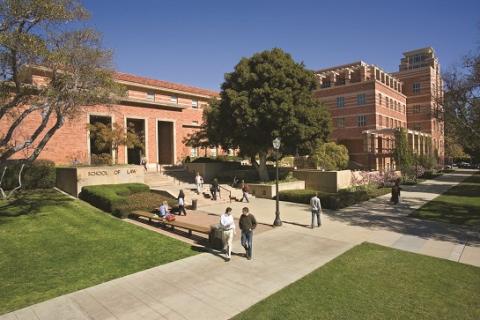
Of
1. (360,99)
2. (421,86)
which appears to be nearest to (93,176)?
(360,99)

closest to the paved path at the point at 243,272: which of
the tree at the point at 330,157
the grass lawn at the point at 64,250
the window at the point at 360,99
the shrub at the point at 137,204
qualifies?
the grass lawn at the point at 64,250

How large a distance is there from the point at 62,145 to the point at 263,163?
1660cm

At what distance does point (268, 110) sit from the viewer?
2517cm

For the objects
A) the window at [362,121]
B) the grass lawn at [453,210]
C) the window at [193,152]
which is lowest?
the grass lawn at [453,210]

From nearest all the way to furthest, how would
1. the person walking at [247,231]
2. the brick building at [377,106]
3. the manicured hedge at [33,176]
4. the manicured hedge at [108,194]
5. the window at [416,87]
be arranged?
the person walking at [247,231] < the manicured hedge at [108,194] < the manicured hedge at [33,176] < the brick building at [377,106] < the window at [416,87]

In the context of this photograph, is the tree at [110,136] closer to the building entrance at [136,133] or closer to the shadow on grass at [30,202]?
the building entrance at [136,133]

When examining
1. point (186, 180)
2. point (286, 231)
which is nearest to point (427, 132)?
point (186, 180)

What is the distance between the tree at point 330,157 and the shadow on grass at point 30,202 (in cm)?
2363

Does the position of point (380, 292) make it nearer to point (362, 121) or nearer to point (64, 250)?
point (64, 250)

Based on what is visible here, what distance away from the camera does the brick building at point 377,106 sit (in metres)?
46.5

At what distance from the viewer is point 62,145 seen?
1044 inches

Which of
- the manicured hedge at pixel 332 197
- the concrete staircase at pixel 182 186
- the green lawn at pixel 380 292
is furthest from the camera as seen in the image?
the concrete staircase at pixel 182 186

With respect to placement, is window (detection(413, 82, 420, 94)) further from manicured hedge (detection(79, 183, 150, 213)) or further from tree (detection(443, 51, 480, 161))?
manicured hedge (detection(79, 183, 150, 213))

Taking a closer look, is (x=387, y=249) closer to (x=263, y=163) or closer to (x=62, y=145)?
(x=263, y=163)
